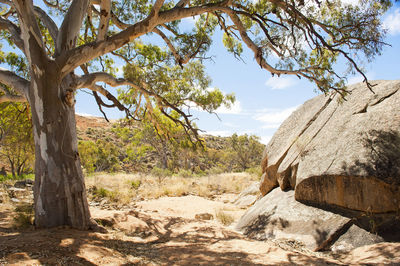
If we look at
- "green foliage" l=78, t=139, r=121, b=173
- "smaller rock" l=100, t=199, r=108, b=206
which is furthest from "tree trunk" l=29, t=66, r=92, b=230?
"green foliage" l=78, t=139, r=121, b=173

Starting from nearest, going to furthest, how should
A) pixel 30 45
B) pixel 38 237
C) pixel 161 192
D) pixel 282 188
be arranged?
1. pixel 38 237
2. pixel 30 45
3. pixel 282 188
4. pixel 161 192

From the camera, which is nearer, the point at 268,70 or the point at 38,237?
the point at 38,237

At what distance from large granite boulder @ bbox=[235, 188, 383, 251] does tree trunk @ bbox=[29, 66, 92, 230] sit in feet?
10.6

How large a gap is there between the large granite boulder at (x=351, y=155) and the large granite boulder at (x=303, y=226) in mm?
271

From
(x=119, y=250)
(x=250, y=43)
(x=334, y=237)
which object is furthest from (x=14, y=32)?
(x=334, y=237)

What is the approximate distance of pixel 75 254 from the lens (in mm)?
3008

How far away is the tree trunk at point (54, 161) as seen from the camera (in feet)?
12.9

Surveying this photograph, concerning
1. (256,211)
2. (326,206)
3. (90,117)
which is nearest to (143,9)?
(256,211)

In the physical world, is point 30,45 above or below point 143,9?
below

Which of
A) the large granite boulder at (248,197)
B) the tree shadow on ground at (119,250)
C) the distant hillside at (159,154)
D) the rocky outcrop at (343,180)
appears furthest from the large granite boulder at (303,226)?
the distant hillside at (159,154)

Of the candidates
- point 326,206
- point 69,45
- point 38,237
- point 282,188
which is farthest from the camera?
point 282,188

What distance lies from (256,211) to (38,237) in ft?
13.9

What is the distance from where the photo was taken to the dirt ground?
298 cm

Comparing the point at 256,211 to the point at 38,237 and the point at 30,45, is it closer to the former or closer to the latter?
the point at 38,237
